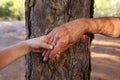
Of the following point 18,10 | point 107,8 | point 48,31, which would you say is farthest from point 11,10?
point 48,31

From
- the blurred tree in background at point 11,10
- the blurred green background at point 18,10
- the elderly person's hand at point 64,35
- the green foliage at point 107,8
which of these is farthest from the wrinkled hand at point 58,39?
the blurred tree in background at point 11,10

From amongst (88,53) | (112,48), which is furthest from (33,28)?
(112,48)

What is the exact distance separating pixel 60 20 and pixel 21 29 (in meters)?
10.6

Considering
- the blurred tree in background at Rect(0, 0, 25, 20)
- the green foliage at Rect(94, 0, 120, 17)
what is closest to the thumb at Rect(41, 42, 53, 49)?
the green foliage at Rect(94, 0, 120, 17)

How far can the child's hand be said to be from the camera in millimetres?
1917

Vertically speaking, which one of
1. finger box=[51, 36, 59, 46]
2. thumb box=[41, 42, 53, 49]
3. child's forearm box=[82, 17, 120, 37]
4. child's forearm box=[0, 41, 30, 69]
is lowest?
child's forearm box=[0, 41, 30, 69]

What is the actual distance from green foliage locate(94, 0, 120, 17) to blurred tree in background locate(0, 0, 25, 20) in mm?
4147

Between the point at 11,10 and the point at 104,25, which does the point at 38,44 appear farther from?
the point at 11,10

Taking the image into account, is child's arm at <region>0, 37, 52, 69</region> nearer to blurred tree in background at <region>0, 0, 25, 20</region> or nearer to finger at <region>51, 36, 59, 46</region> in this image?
finger at <region>51, 36, 59, 46</region>

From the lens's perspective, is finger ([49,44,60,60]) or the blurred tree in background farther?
the blurred tree in background

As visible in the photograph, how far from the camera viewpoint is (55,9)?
2012mm

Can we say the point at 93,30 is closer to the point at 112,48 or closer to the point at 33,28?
the point at 33,28

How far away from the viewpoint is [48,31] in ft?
6.75

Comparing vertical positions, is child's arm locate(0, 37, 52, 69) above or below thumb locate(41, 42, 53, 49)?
below
